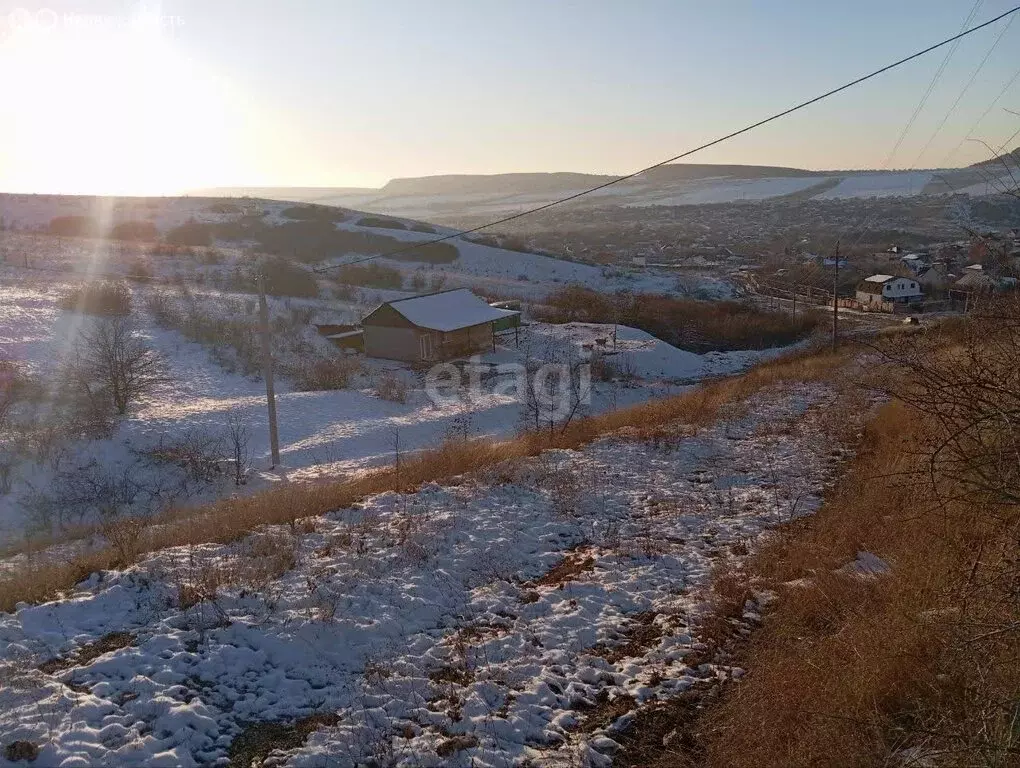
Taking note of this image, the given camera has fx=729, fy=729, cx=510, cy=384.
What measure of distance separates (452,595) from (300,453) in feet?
Answer: 41.4

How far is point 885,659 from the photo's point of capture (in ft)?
18.8

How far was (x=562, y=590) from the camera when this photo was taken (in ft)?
28.8

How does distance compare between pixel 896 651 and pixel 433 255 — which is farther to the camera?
pixel 433 255

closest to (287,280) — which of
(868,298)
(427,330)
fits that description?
(427,330)

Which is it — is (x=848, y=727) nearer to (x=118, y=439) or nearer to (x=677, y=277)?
(x=118, y=439)

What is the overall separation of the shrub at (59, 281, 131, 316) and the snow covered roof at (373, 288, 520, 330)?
468 inches

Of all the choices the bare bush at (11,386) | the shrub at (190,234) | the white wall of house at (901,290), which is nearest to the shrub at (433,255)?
the shrub at (190,234)

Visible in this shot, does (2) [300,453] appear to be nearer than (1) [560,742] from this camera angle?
No

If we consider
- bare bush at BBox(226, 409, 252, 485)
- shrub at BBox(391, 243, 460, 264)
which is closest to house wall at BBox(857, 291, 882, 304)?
shrub at BBox(391, 243, 460, 264)

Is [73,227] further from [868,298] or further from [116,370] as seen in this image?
[868,298]

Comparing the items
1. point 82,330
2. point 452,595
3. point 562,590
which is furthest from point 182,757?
point 82,330

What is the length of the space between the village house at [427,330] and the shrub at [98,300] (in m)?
10.6

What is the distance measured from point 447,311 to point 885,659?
1202 inches

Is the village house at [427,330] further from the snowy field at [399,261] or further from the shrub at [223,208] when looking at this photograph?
the shrub at [223,208]
